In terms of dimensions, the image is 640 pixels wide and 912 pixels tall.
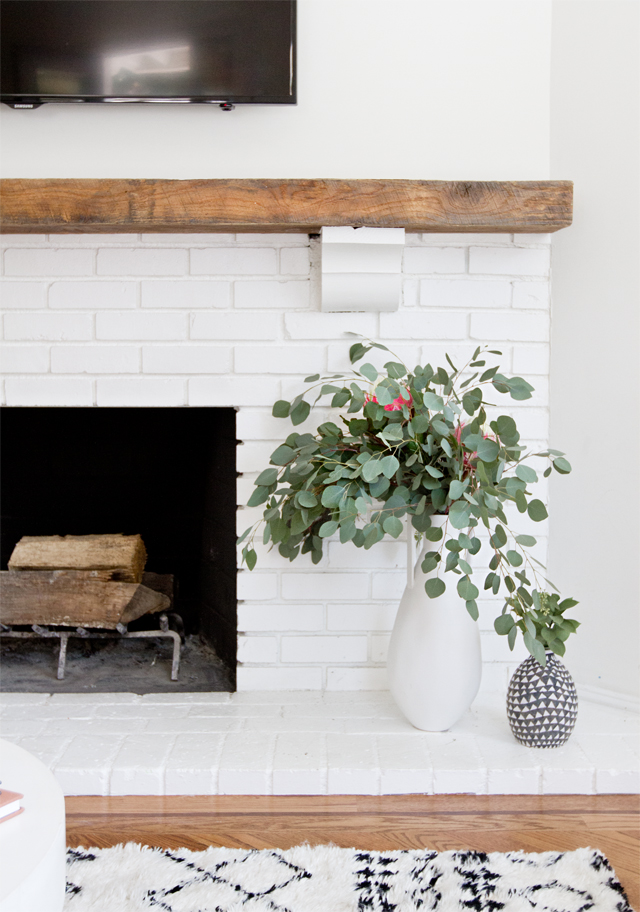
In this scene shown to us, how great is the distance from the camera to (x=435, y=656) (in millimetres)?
1552

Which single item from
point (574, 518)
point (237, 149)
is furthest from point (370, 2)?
point (574, 518)

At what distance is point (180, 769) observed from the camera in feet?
4.80

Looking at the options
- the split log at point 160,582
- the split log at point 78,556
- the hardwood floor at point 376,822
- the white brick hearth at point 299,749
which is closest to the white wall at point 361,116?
the split log at point 78,556

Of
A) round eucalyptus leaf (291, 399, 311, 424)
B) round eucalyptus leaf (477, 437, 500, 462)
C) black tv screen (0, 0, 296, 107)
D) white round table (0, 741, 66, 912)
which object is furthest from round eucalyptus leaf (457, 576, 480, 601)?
black tv screen (0, 0, 296, 107)

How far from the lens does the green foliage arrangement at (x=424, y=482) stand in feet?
4.58

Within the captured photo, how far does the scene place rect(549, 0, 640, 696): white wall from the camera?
172 centimetres

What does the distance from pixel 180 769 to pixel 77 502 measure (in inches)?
34.9

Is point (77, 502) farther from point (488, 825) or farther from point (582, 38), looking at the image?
point (582, 38)

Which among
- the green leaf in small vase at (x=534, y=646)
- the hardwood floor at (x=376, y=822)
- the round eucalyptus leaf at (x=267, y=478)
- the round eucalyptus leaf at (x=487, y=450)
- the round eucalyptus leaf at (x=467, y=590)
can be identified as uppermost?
the round eucalyptus leaf at (x=487, y=450)

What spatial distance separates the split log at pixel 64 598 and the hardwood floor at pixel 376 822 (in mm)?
521

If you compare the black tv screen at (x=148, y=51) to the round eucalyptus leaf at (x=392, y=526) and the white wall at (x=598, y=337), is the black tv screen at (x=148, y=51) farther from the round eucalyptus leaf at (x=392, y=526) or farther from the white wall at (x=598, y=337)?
the round eucalyptus leaf at (x=392, y=526)

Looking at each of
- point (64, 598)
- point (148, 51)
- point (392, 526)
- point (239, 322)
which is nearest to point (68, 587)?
point (64, 598)

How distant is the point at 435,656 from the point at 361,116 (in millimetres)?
1256

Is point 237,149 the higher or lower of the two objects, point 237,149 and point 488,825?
the higher
